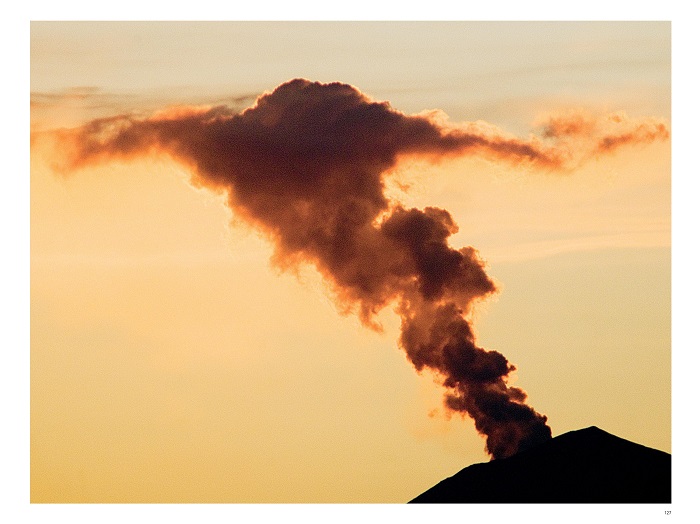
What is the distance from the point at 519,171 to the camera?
1252 centimetres

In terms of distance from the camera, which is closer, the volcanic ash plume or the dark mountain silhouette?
the dark mountain silhouette

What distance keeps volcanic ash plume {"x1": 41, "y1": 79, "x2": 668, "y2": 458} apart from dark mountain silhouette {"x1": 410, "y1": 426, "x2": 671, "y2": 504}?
29cm

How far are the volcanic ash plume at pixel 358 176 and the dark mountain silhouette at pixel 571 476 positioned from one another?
29 cm

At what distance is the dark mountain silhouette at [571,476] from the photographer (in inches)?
476

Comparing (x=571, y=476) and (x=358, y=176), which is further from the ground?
(x=358, y=176)

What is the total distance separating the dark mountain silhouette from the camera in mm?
12086

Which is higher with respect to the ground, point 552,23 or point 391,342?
point 552,23

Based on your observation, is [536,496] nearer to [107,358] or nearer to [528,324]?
[528,324]

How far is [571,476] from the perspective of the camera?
12477 mm

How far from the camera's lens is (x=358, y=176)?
12.5 m

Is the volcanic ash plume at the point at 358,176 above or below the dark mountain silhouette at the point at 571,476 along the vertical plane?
above

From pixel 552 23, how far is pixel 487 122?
139cm

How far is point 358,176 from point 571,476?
4.36m

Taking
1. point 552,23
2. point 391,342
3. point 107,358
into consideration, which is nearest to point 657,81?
point 552,23
